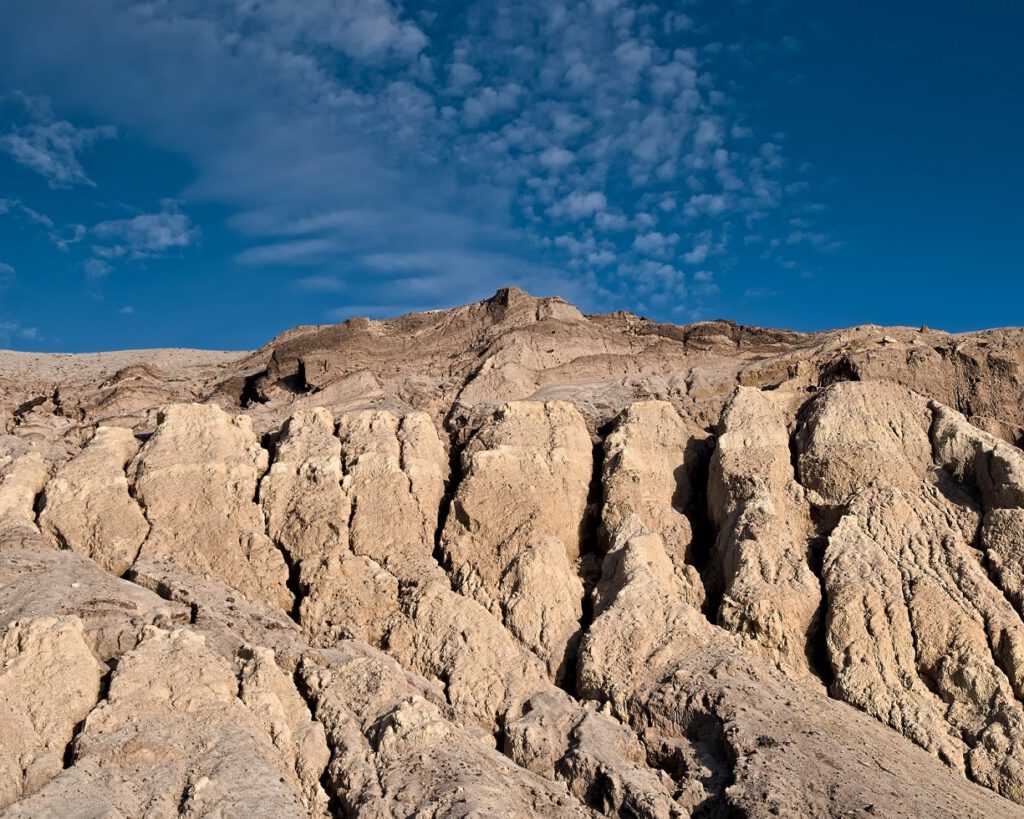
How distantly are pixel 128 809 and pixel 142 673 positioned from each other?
2.58m

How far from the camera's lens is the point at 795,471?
66.2 ft

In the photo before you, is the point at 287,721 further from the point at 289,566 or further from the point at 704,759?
the point at 704,759

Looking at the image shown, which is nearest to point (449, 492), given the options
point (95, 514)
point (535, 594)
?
point (535, 594)

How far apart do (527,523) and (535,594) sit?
1.91 meters

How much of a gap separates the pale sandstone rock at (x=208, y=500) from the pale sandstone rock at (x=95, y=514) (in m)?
0.30

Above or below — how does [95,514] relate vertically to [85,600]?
above

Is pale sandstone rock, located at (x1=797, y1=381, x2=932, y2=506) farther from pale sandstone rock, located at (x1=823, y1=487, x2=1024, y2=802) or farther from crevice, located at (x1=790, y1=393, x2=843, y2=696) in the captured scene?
pale sandstone rock, located at (x1=823, y1=487, x2=1024, y2=802)

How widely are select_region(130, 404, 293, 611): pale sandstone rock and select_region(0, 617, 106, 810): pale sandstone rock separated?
4092mm

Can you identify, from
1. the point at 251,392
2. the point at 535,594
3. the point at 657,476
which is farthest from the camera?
the point at 251,392

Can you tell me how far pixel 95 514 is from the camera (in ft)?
64.8

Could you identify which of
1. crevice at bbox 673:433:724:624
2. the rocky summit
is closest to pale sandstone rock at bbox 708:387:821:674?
the rocky summit

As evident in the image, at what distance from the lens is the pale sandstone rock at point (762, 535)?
16812 mm

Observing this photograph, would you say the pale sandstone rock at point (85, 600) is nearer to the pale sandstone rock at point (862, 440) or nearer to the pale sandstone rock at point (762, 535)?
the pale sandstone rock at point (762, 535)

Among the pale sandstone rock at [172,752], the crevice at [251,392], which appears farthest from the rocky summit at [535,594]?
the crevice at [251,392]
